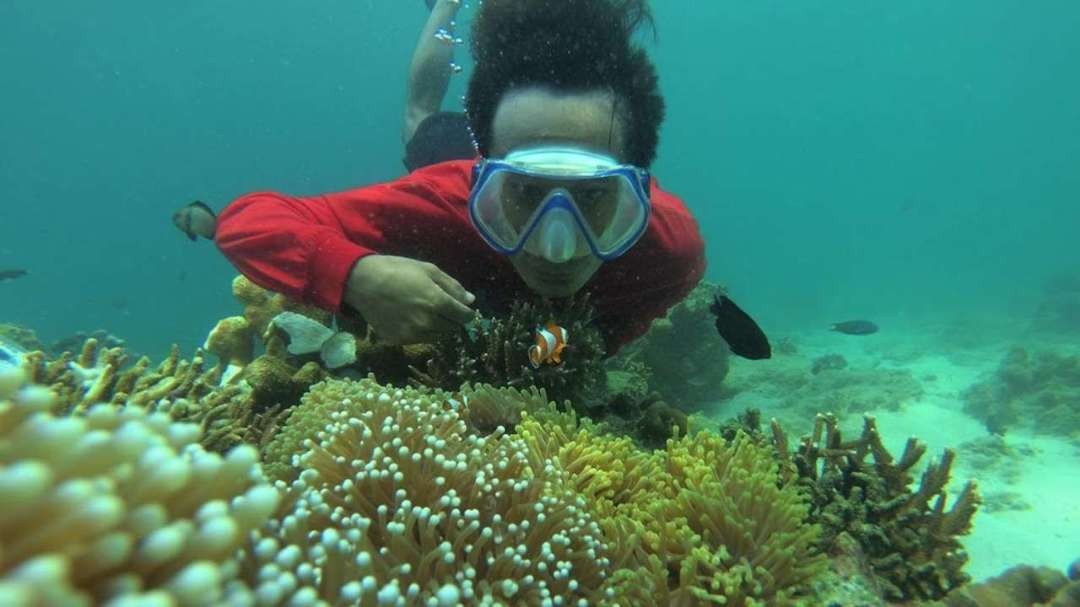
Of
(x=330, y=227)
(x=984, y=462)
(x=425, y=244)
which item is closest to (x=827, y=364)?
(x=984, y=462)

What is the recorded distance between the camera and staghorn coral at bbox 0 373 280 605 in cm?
66

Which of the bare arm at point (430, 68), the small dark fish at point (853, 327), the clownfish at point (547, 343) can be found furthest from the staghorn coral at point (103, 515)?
the small dark fish at point (853, 327)

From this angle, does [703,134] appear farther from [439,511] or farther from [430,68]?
[439,511]

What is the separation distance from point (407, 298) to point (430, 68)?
22.3 ft

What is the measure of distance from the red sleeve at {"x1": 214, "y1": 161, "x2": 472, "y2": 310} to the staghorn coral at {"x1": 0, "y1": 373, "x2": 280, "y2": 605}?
2518mm

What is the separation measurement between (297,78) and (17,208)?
158 ft

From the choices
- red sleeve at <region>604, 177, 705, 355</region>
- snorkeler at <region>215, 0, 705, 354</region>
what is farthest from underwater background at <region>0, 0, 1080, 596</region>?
snorkeler at <region>215, 0, 705, 354</region>

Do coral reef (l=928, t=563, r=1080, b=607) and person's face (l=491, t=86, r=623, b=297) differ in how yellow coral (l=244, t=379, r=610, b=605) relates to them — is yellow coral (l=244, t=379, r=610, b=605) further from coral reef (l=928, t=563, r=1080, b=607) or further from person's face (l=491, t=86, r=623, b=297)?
coral reef (l=928, t=563, r=1080, b=607)

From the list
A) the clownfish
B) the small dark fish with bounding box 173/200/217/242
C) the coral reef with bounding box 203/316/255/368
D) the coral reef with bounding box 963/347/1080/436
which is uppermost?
the coral reef with bounding box 963/347/1080/436

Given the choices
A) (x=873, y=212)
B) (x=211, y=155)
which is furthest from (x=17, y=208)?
(x=873, y=212)

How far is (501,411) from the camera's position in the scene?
2.98 meters

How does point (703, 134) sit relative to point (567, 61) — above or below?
above

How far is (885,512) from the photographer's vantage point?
2.95 m

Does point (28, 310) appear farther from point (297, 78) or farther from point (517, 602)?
point (517, 602)
